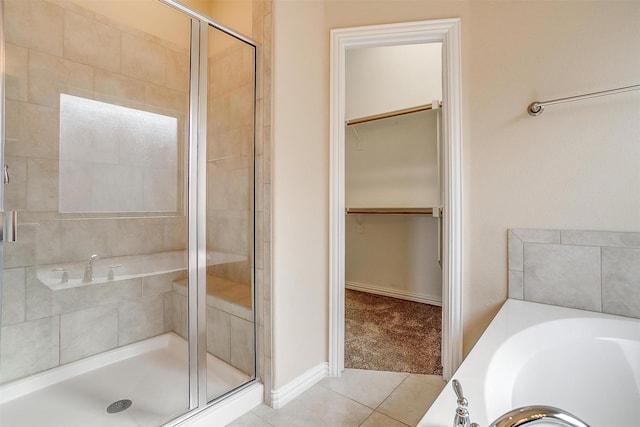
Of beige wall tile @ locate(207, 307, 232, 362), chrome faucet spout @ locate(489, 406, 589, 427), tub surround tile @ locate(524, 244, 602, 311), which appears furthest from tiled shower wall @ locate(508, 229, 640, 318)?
beige wall tile @ locate(207, 307, 232, 362)

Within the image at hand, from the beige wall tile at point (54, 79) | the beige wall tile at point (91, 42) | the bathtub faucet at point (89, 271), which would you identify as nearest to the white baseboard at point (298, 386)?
the bathtub faucet at point (89, 271)

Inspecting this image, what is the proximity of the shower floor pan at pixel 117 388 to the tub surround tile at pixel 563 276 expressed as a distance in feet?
5.30

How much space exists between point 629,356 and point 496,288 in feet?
1.79

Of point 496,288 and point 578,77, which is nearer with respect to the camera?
point 578,77

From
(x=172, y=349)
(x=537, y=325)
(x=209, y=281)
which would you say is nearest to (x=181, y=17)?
(x=209, y=281)

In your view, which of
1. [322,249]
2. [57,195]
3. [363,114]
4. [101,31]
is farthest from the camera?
[363,114]

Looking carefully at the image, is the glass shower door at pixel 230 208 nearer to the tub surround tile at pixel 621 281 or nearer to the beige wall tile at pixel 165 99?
the beige wall tile at pixel 165 99

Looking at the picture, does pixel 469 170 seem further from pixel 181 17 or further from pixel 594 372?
pixel 181 17

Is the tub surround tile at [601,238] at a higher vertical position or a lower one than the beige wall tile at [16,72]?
lower

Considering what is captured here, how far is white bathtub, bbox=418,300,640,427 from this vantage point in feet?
3.18

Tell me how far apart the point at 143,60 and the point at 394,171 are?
2344 mm

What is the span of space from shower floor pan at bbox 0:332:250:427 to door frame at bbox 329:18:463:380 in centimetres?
76

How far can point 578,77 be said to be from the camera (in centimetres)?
139

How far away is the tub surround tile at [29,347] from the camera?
1343 millimetres
